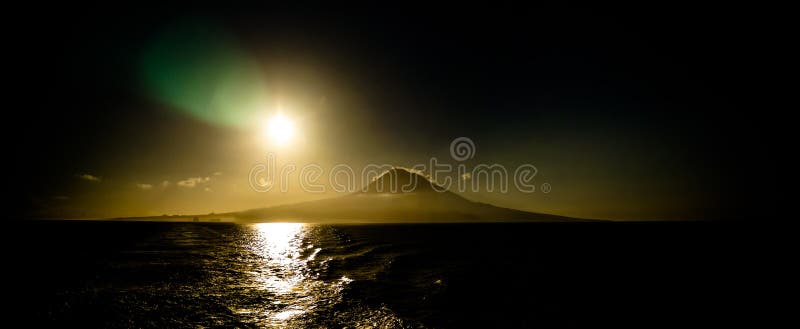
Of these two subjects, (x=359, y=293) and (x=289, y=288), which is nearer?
(x=359, y=293)

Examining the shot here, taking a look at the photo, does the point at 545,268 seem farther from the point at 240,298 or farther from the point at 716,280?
the point at 240,298

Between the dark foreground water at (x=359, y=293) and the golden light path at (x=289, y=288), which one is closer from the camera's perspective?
the dark foreground water at (x=359, y=293)

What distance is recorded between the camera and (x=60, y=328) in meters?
9.02

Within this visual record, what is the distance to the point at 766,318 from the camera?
1143 centimetres

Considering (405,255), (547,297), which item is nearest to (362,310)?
(547,297)

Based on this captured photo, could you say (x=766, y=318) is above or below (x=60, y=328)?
below

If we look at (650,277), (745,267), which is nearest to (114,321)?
(650,277)

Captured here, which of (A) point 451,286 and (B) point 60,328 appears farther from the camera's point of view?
(A) point 451,286

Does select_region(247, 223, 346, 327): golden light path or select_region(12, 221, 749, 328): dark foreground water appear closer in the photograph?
select_region(12, 221, 749, 328): dark foreground water

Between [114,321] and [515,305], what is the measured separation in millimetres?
13763

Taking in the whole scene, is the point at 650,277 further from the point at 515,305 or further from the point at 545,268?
the point at 515,305

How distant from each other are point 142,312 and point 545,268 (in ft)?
70.5

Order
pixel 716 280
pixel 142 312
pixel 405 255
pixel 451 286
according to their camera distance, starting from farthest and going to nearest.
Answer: pixel 405 255, pixel 716 280, pixel 451 286, pixel 142 312

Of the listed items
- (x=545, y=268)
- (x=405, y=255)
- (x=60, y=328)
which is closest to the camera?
(x=60, y=328)
